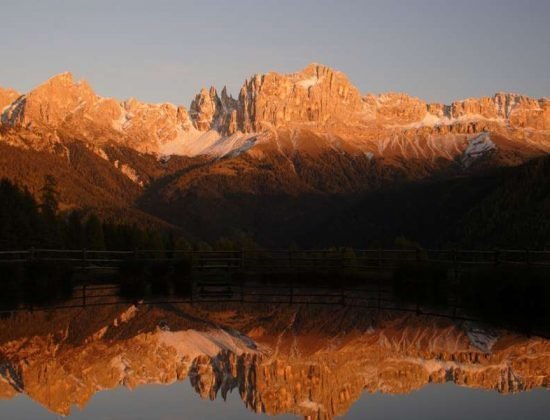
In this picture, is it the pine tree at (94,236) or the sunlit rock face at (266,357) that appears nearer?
the sunlit rock face at (266,357)

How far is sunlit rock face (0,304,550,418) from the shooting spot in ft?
54.7

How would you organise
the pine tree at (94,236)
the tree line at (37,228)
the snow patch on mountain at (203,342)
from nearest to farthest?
the snow patch on mountain at (203,342) < the tree line at (37,228) < the pine tree at (94,236)

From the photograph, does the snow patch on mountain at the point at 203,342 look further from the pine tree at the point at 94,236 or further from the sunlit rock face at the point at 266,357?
the pine tree at the point at 94,236

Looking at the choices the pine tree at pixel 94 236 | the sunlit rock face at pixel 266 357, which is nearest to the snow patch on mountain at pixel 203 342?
the sunlit rock face at pixel 266 357

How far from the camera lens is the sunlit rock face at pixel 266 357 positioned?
16.7m

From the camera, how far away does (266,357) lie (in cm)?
2003

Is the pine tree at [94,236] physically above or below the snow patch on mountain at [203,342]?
below

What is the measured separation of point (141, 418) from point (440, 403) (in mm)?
5476

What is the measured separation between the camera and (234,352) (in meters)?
20.8

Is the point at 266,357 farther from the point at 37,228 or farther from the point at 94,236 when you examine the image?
the point at 94,236

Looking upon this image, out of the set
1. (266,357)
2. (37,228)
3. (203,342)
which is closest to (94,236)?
(37,228)

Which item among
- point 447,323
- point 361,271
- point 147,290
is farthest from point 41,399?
point 361,271

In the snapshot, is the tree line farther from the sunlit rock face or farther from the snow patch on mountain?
the snow patch on mountain

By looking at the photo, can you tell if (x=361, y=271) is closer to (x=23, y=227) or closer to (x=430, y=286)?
(x=430, y=286)
